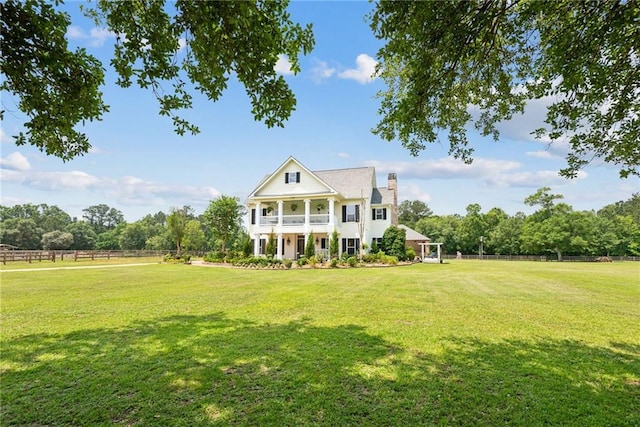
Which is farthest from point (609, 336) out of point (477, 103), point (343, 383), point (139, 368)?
point (139, 368)

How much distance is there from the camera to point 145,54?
3.94 m

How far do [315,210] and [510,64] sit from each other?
75.8 feet

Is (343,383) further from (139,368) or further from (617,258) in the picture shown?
(617,258)

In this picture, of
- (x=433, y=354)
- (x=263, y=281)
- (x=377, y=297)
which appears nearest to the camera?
(x=433, y=354)

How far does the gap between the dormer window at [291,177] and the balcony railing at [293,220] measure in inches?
116

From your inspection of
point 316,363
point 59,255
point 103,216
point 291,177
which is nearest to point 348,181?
point 291,177

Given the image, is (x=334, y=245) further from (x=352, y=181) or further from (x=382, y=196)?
(x=382, y=196)

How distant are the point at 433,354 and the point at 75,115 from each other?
5.97 meters

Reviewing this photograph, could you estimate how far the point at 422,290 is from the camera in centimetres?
1141

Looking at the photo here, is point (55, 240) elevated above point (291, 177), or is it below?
below

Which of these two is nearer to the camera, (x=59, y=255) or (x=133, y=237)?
(x=59, y=255)

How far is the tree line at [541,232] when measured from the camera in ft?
162

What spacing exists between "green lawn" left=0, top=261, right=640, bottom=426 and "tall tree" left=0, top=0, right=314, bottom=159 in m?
3.15

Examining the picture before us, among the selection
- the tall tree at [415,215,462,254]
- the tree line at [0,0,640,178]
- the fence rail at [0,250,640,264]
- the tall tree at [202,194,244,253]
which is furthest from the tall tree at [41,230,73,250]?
the tree line at [0,0,640,178]
